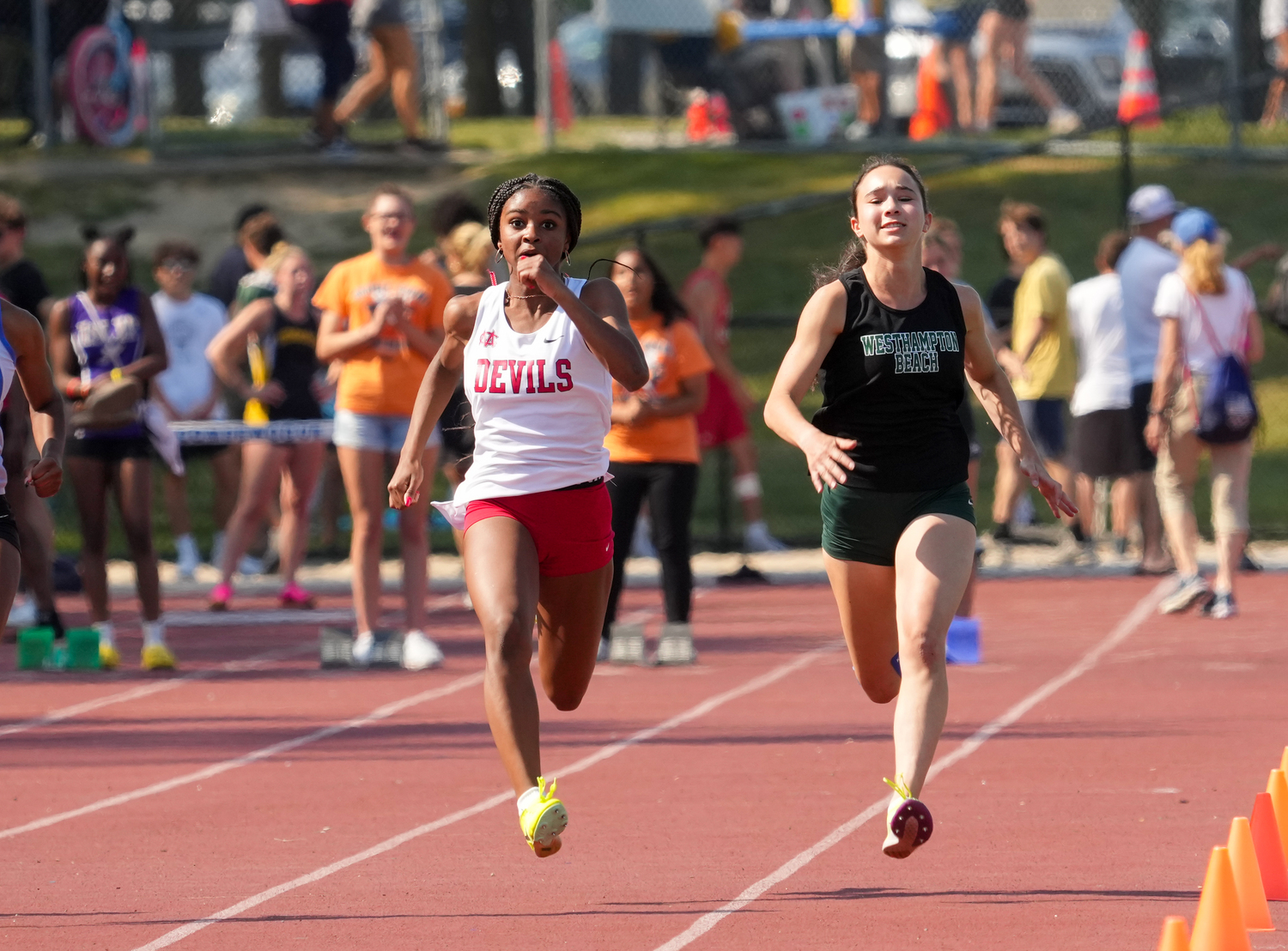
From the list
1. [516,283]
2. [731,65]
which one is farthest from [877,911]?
[731,65]

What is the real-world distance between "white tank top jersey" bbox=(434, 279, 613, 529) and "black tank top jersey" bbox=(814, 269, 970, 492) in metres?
0.74

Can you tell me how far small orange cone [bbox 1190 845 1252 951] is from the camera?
5039 mm

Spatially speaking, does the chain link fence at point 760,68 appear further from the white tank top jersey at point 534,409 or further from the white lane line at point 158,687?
the white tank top jersey at point 534,409

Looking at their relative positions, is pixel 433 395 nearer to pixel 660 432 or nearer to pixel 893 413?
pixel 893 413

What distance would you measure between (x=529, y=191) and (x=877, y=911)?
2273mm

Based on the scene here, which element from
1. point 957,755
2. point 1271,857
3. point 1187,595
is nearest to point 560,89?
point 1187,595

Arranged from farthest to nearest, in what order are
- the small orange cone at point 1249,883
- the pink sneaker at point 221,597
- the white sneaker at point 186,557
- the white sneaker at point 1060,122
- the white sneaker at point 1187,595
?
the white sneaker at point 1060,122
the white sneaker at point 186,557
the pink sneaker at point 221,597
the white sneaker at point 1187,595
the small orange cone at point 1249,883

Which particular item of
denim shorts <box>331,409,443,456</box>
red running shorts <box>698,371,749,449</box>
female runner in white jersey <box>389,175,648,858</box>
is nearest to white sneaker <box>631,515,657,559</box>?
red running shorts <box>698,371,749,449</box>

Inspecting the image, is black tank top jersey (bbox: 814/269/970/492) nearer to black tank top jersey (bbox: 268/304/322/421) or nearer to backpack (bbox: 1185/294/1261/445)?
backpack (bbox: 1185/294/1261/445)

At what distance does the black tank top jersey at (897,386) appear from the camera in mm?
6367

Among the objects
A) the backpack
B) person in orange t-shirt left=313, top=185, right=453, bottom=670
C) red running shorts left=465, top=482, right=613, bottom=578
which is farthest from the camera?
the backpack

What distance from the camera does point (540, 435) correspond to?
6270 millimetres

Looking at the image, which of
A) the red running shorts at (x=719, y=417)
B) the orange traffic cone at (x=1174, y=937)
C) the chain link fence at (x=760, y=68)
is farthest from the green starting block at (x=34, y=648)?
the chain link fence at (x=760, y=68)

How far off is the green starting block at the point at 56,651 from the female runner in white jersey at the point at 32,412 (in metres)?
4.63
